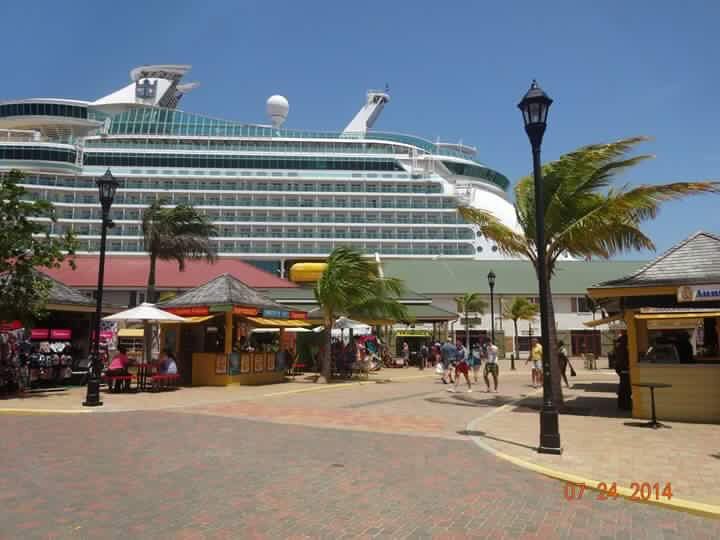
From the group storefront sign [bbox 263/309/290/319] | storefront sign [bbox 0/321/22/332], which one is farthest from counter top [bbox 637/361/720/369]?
storefront sign [bbox 0/321/22/332]

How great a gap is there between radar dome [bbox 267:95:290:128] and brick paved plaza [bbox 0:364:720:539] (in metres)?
78.1

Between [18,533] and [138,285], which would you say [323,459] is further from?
[138,285]

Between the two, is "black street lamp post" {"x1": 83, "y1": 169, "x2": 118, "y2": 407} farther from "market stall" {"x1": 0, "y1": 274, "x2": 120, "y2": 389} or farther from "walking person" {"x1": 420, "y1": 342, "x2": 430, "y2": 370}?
"walking person" {"x1": 420, "y1": 342, "x2": 430, "y2": 370}

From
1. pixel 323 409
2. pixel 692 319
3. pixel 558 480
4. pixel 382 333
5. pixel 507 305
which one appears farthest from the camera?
pixel 507 305

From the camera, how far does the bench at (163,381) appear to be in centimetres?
1581

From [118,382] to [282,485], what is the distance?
11635 mm

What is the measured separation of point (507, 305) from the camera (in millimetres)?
42594

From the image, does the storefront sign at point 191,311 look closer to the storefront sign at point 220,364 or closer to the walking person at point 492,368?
the storefront sign at point 220,364

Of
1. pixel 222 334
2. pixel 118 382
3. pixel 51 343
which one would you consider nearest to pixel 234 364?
pixel 222 334

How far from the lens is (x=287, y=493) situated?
19.0ft

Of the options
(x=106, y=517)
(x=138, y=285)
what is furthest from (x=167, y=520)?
(x=138, y=285)

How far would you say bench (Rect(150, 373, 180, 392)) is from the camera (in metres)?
15.8

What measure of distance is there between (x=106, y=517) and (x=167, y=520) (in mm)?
575
